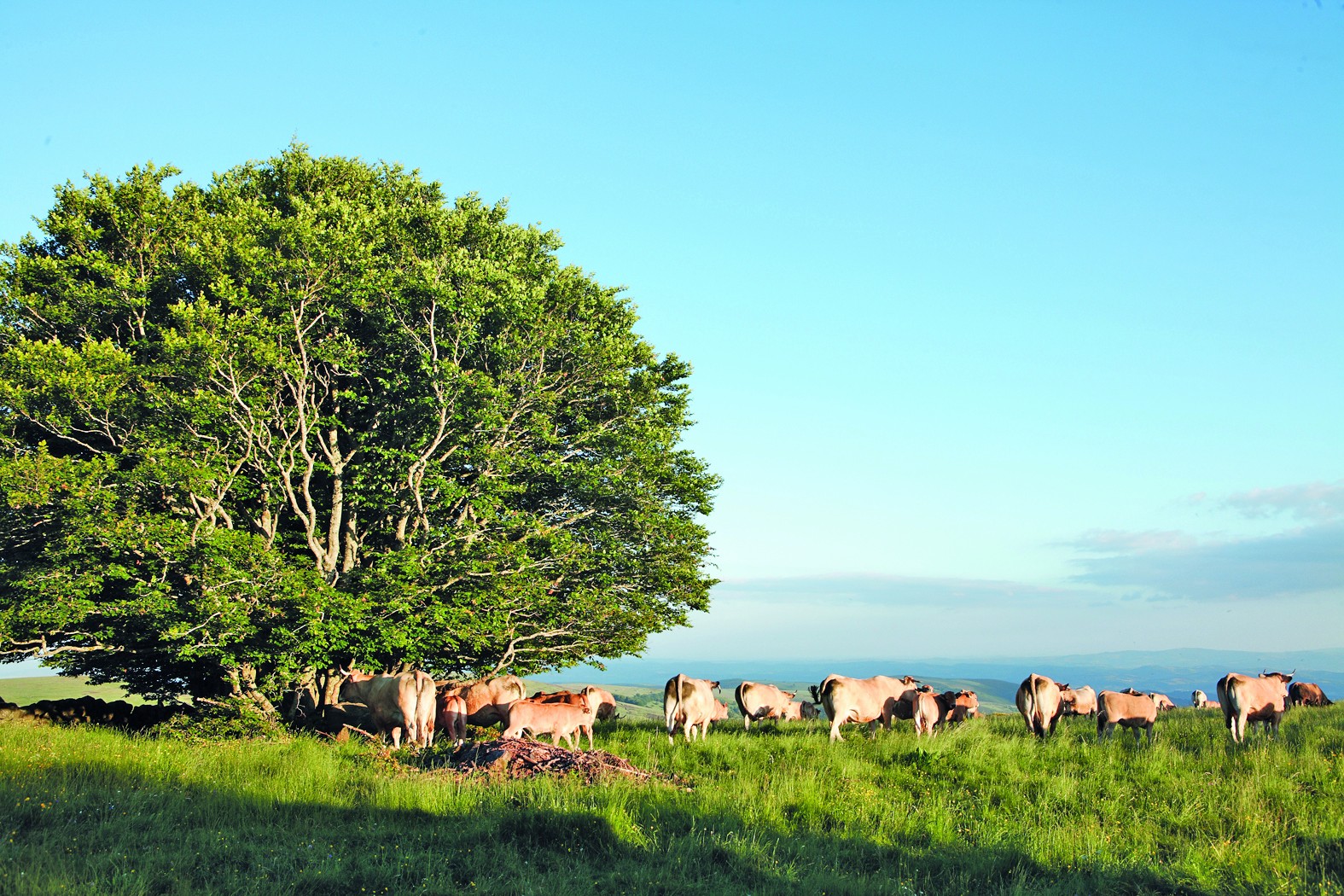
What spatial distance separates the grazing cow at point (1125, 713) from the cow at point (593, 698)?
14421 mm

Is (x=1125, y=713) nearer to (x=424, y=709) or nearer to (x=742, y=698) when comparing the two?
(x=742, y=698)

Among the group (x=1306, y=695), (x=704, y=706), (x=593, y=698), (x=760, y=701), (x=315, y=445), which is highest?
(x=315, y=445)

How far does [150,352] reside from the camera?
23938mm

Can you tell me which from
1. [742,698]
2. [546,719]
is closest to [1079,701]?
[742,698]

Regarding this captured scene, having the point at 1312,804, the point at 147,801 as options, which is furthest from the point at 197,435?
the point at 1312,804

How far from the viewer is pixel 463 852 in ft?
35.3

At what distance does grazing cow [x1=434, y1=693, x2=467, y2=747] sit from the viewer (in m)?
22.5

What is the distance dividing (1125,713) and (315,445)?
2505cm

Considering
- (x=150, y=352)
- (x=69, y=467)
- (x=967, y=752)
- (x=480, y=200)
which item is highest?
(x=480, y=200)

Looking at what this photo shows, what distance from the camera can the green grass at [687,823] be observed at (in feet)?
32.3

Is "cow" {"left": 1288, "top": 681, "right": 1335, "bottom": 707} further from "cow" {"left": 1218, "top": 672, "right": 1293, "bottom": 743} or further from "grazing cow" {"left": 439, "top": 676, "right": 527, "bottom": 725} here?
"grazing cow" {"left": 439, "top": 676, "right": 527, "bottom": 725}

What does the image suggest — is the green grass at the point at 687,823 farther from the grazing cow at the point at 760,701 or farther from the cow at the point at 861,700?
the grazing cow at the point at 760,701

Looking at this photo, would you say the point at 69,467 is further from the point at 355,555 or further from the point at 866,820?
the point at 866,820

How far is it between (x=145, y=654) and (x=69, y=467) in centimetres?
796
